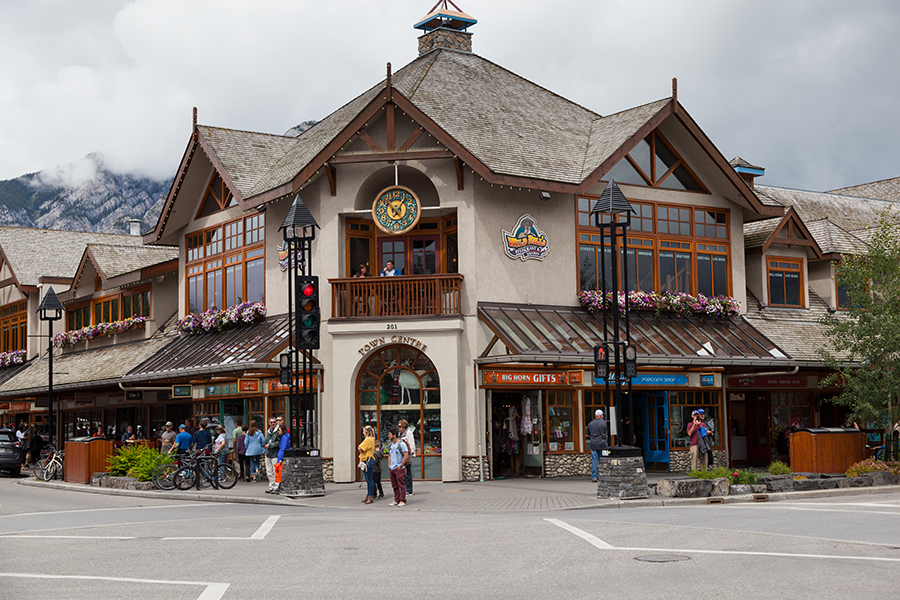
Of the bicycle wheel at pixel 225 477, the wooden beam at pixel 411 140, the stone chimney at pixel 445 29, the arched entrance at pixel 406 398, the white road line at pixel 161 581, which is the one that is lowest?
the bicycle wheel at pixel 225 477

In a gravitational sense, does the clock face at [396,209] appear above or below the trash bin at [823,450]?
above

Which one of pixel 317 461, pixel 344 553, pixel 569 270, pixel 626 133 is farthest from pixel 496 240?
pixel 344 553

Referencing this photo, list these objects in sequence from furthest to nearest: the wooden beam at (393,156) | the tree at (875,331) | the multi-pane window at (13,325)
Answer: the multi-pane window at (13,325)
the wooden beam at (393,156)
the tree at (875,331)

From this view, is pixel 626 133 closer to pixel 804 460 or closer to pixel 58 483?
pixel 804 460

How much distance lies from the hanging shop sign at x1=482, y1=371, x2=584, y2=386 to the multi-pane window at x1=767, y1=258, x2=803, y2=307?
922 centimetres

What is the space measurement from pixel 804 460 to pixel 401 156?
39.3 feet

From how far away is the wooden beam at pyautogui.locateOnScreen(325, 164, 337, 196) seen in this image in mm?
26203

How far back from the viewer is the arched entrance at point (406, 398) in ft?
82.8

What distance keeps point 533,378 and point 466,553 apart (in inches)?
536

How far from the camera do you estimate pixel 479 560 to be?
1075 cm

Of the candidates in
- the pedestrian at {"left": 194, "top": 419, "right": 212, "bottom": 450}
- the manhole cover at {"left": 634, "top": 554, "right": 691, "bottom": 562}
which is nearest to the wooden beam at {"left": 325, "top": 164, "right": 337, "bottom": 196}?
the pedestrian at {"left": 194, "top": 419, "right": 212, "bottom": 450}

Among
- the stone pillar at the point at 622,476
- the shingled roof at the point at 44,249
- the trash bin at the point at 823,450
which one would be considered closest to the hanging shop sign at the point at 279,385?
the stone pillar at the point at 622,476

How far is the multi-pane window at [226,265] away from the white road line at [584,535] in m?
15.7

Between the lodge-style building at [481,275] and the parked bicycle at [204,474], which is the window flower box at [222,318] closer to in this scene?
the lodge-style building at [481,275]
